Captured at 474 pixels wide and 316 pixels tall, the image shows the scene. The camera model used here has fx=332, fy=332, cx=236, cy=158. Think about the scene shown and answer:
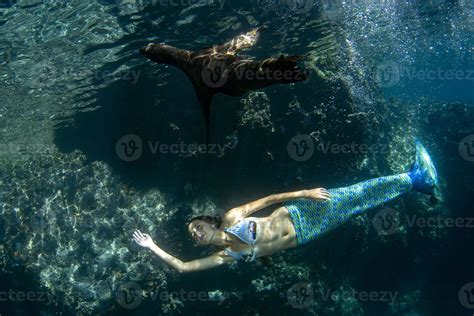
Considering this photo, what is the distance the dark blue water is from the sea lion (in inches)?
217

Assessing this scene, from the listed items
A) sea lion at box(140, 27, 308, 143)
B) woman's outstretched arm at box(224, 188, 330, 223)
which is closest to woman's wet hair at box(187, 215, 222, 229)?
woman's outstretched arm at box(224, 188, 330, 223)

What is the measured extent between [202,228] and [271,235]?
1719 millimetres

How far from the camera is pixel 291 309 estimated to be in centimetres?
1030

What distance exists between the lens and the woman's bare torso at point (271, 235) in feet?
21.7

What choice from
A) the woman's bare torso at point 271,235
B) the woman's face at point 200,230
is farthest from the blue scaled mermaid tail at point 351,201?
the woman's face at point 200,230

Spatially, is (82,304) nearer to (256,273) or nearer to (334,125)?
(256,273)

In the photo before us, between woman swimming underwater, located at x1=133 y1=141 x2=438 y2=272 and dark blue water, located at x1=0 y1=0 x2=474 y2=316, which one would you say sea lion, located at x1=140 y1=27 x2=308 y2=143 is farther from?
dark blue water, located at x1=0 y1=0 x2=474 y2=316

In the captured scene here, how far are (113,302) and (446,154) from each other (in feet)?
55.8

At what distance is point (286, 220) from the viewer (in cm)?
744

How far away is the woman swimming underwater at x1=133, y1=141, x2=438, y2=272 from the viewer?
639cm

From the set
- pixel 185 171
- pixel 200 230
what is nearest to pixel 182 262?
pixel 200 230

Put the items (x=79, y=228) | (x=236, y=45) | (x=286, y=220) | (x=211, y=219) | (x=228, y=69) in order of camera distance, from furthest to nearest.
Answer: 1. (x=79, y=228)
2. (x=286, y=220)
3. (x=211, y=219)
4. (x=236, y=45)
5. (x=228, y=69)

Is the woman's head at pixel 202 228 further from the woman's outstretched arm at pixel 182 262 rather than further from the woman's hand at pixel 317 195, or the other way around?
the woman's hand at pixel 317 195

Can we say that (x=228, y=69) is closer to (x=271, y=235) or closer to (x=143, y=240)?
(x=271, y=235)
